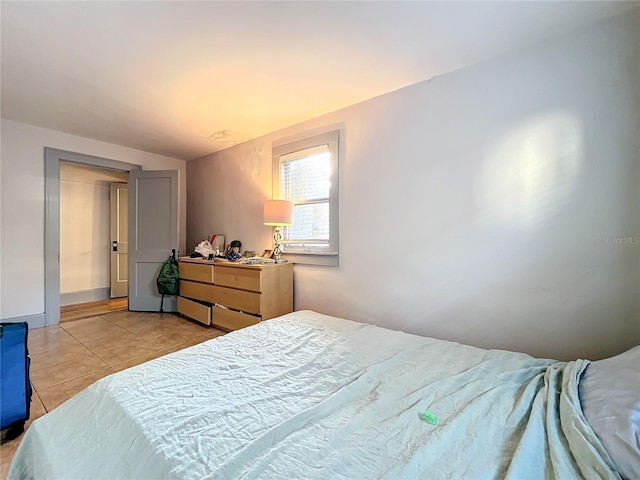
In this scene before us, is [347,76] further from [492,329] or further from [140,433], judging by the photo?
[140,433]

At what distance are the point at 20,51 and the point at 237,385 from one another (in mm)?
2646

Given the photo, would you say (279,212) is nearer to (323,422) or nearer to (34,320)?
(323,422)

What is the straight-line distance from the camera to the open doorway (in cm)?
463

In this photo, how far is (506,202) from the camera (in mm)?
1888

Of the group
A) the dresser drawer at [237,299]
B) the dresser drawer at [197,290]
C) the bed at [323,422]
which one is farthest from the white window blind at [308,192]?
the bed at [323,422]

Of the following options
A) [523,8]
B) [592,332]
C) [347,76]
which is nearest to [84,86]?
[347,76]

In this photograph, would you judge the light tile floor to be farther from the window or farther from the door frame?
the window

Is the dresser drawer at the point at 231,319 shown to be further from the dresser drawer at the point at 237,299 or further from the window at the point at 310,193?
the window at the point at 310,193

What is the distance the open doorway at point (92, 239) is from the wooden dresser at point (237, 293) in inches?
71.3

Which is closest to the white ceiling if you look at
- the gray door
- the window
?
the window

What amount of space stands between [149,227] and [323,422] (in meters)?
4.09

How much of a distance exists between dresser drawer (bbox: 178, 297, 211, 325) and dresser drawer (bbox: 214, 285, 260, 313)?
0.21 meters

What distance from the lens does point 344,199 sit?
2699 mm

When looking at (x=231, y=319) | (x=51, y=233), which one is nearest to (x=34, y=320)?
(x=51, y=233)
